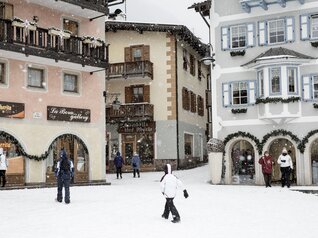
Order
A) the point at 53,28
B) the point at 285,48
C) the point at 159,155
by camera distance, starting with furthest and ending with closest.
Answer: the point at 159,155
the point at 285,48
the point at 53,28

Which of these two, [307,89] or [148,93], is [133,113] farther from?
[307,89]

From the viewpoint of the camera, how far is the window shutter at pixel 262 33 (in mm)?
25781

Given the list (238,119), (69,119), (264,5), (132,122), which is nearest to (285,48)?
(264,5)

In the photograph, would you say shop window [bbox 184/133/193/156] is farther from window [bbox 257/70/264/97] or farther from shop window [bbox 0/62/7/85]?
shop window [bbox 0/62/7/85]

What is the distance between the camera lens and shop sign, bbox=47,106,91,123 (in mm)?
24109

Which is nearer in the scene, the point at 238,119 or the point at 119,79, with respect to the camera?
the point at 238,119

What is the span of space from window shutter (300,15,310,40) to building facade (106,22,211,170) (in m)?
11.3

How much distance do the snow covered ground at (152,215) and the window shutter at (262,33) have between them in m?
9.11

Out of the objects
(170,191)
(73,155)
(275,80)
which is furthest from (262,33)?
(170,191)

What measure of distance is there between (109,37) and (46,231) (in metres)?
27.2

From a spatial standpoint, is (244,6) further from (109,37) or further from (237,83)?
(109,37)

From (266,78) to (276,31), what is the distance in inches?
98.5

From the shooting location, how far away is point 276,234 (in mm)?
10398

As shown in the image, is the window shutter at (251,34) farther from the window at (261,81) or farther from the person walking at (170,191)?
the person walking at (170,191)
